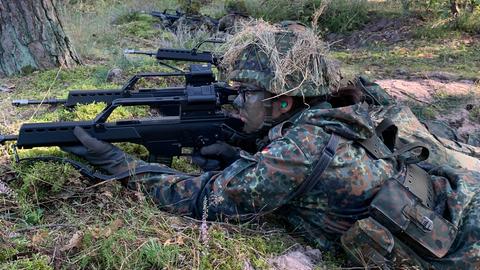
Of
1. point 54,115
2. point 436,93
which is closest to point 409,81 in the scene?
point 436,93

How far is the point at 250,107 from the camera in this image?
3.62m

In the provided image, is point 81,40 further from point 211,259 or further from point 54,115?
point 211,259

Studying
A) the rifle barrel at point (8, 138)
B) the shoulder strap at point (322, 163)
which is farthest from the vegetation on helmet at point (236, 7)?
the shoulder strap at point (322, 163)

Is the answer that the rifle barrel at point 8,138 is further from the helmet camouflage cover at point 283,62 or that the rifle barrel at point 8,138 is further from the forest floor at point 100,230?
the helmet camouflage cover at point 283,62

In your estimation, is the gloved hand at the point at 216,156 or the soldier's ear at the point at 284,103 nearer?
the soldier's ear at the point at 284,103

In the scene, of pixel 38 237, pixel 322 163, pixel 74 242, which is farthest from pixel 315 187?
pixel 38 237

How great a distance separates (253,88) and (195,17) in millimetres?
9313

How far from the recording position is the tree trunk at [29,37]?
627 cm

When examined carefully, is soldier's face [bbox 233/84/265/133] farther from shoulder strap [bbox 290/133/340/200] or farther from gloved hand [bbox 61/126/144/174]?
gloved hand [bbox 61/126/144/174]

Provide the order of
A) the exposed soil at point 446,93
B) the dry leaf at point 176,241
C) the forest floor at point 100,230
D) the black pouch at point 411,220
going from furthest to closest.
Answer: the exposed soil at point 446,93 → the black pouch at point 411,220 → the dry leaf at point 176,241 → the forest floor at point 100,230

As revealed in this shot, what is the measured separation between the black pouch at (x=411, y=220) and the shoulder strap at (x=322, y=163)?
1.22ft

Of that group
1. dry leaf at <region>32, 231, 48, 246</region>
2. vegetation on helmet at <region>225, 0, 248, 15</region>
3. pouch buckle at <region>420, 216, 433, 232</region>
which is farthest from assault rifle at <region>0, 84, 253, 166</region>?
vegetation on helmet at <region>225, 0, 248, 15</region>

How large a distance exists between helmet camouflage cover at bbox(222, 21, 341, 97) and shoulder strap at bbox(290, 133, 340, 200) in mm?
497

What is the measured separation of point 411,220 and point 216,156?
5.07ft
